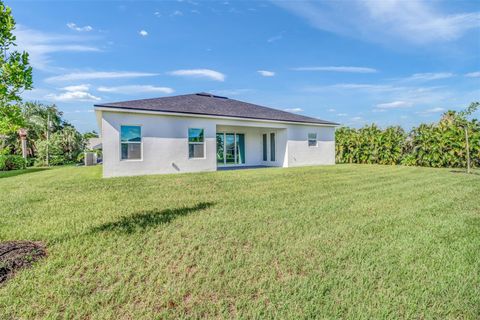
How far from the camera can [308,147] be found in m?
19.4

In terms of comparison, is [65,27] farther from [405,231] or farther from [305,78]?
[305,78]

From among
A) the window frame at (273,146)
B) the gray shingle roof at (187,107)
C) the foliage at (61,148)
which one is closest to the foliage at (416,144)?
the gray shingle roof at (187,107)

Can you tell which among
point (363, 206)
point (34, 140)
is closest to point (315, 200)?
point (363, 206)

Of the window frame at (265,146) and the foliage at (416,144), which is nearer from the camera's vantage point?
the foliage at (416,144)

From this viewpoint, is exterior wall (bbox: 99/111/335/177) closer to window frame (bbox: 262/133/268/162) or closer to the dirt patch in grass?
window frame (bbox: 262/133/268/162)

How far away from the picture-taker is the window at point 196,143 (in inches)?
565

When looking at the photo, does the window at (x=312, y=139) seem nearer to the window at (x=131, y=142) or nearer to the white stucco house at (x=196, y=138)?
the white stucco house at (x=196, y=138)

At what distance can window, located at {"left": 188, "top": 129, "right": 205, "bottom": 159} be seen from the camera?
14.4 metres

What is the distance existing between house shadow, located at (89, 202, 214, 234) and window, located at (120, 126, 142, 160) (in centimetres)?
753

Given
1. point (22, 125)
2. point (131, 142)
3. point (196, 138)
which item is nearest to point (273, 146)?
point (196, 138)

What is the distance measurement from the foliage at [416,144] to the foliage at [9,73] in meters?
20.4

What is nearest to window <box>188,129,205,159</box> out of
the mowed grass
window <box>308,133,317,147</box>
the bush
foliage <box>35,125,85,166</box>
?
the mowed grass

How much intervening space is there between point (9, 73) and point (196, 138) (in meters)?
10.9

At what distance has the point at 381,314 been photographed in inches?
101
